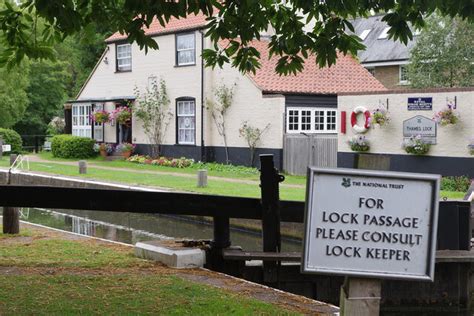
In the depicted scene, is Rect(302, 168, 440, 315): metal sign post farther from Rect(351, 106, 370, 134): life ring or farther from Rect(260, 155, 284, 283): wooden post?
Rect(351, 106, 370, 134): life ring

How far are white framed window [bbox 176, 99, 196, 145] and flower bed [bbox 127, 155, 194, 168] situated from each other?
1006 millimetres

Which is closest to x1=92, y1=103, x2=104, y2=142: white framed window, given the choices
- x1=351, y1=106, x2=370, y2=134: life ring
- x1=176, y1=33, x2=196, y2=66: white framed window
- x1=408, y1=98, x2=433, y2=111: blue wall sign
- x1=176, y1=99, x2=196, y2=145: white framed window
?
x1=176, y1=99, x2=196, y2=145: white framed window

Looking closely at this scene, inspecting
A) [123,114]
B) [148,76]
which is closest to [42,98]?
[123,114]

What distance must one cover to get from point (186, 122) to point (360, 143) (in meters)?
10.4

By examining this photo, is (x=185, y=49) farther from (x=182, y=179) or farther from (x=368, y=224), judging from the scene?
(x=368, y=224)

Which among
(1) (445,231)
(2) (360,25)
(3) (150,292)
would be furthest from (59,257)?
(2) (360,25)

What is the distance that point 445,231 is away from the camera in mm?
8844

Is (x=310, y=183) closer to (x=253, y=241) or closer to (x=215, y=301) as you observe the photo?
(x=215, y=301)

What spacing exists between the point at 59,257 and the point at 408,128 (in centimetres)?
1520

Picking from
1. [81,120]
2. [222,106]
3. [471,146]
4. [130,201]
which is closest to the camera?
[130,201]

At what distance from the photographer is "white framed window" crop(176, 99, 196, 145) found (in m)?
31.0

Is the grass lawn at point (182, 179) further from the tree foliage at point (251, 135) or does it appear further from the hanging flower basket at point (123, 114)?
the hanging flower basket at point (123, 114)

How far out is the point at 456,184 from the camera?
20219 millimetres

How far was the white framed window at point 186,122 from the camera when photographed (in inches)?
1222
